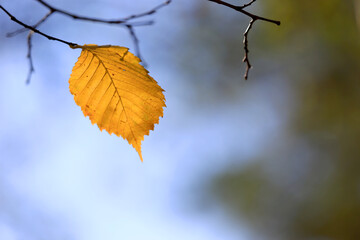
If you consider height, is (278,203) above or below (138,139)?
above

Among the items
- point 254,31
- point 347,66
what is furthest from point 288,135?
point 254,31

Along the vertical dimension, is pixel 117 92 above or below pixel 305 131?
below

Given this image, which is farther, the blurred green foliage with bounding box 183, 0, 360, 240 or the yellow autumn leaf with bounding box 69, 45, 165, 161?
the blurred green foliage with bounding box 183, 0, 360, 240

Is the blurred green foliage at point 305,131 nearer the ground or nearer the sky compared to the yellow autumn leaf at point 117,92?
nearer the sky

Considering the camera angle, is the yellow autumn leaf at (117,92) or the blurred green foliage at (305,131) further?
the blurred green foliage at (305,131)

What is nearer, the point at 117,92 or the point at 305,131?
the point at 117,92

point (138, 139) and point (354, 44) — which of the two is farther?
point (354, 44)

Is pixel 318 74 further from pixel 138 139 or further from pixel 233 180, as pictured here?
pixel 138 139

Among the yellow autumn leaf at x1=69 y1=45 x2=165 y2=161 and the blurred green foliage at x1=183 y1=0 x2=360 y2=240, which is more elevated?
the blurred green foliage at x1=183 y1=0 x2=360 y2=240
